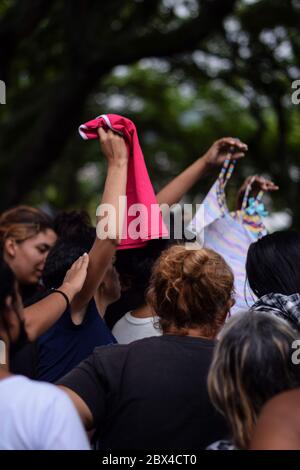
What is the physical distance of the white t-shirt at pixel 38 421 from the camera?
1998 mm

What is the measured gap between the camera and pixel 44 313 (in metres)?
2.64

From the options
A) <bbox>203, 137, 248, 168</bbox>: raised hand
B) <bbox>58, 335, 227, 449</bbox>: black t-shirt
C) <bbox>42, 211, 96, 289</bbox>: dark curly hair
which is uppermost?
<bbox>203, 137, 248, 168</bbox>: raised hand

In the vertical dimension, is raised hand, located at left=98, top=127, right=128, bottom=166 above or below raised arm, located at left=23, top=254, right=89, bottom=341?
above

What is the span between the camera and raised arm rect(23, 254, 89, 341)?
255cm

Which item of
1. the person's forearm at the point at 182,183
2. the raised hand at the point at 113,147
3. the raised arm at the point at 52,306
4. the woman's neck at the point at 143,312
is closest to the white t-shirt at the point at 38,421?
the raised arm at the point at 52,306

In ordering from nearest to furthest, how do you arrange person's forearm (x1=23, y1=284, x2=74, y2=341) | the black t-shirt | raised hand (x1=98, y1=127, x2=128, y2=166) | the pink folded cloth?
the black t-shirt
person's forearm (x1=23, y1=284, x2=74, y2=341)
raised hand (x1=98, y1=127, x2=128, y2=166)
the pink folded cloth

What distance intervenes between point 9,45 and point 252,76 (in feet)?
11.8

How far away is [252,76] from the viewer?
1048cm

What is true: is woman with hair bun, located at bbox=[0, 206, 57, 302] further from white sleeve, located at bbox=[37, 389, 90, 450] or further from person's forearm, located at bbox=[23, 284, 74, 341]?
white sleeve, located at bbox=[37, 389, 90, 450]

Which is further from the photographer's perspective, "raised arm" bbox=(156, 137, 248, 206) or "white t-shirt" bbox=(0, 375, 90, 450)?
"raised arm" bbox=(156, 137, 248, 206)

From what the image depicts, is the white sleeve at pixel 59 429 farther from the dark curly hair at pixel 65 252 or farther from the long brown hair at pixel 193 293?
the dark curly hair at pixel 65 252

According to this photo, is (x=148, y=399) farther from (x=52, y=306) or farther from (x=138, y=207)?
(x=138, y=207)

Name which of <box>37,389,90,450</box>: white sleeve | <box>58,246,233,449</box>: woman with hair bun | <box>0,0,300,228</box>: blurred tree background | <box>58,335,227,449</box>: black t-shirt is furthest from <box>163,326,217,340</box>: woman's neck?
<box>0,0,300,228</box>: blurred tree background
